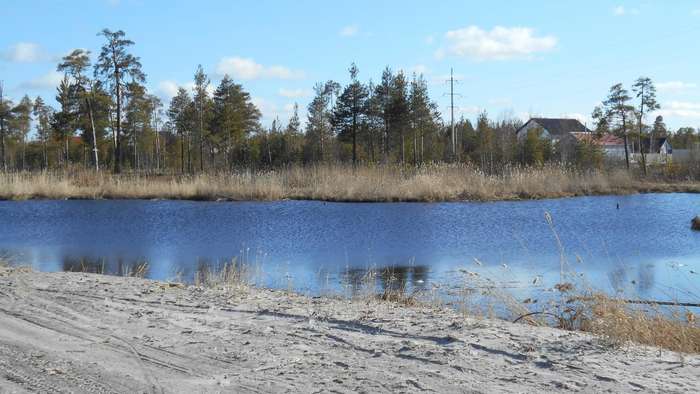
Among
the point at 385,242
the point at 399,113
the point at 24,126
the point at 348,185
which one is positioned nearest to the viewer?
the point at 385,242

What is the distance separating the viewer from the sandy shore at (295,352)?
3881 millimetres

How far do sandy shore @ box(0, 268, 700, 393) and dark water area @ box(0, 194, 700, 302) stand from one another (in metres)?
1.91

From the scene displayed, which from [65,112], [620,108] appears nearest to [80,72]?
[65,112]

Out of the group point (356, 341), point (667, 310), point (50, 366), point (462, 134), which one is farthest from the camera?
point (462, 134)

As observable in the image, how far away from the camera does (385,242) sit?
44.1ft

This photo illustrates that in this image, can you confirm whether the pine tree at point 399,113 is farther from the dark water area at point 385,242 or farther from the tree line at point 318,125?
the dark water area at point 385,242

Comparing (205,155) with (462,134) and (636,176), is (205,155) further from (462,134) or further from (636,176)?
(636,176)

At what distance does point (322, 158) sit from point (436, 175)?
16.3 meters

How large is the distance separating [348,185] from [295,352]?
68.2 feet

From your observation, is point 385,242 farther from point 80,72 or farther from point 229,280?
point 80,72

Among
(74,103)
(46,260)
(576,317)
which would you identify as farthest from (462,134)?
(576,317)

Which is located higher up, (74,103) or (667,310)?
(74,103)

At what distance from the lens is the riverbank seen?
24781mm

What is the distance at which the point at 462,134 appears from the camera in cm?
4756
